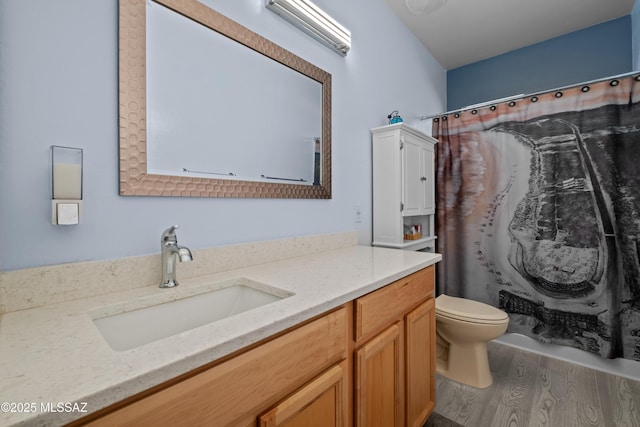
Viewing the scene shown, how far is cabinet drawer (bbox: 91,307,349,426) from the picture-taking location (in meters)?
0.49

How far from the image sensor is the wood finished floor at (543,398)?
1518 mm

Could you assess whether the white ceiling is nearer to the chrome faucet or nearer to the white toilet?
the white toilet

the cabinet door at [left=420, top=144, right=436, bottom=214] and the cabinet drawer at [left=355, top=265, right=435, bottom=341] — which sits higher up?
the cabinet door at [left=420, top=144, right=436, bottom=214]

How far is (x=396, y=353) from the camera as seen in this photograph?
3.82 feet

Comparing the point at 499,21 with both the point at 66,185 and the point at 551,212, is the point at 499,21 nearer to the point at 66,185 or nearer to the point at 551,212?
the point at 551,212

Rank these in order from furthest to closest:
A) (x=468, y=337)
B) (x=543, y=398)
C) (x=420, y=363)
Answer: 1. (x=468, y=337)
2. (x=543, y=398)
3. (x=420, y=363)

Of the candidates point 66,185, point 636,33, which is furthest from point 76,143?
point 636,33

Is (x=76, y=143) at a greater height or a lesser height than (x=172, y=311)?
greater

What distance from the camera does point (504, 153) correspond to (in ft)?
7.75

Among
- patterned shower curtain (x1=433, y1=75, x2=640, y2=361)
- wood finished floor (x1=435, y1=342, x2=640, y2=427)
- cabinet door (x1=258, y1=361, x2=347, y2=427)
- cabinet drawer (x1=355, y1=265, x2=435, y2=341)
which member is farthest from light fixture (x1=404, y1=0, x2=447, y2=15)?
wood finished floor (x1=435, y1=342, x2=640, y2=427)

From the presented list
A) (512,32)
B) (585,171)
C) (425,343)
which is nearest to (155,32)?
(425,343)

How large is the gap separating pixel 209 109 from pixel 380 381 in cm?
125

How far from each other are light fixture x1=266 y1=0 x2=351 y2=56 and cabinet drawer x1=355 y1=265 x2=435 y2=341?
54.4 inches

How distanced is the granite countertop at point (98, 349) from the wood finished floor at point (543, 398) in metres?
1.22
